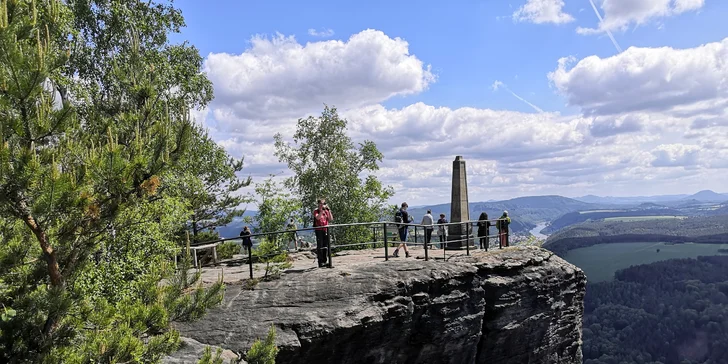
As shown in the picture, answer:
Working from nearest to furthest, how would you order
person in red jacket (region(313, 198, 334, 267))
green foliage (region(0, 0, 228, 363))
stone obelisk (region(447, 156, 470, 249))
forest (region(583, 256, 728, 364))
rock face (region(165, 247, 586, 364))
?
green foliage (region(0, 0, 228, 363))
rock face (region(165, 247, 586, 364))
person in red jacket (region(313, 198, 334, 267))
stone obelisk (region(447, 156, 470, 249))
forest (region(583, 256, 728, 364))

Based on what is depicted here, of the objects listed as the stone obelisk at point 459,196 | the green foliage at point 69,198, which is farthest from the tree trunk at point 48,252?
the stone obelisk at point 459,196

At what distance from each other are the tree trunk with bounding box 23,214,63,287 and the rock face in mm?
3386

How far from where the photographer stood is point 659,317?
125438 mm

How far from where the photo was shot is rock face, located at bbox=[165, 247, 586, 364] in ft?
37.0

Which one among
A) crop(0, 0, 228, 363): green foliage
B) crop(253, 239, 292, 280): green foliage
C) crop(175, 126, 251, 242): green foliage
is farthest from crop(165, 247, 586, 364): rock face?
crop(175, 126, 251, 242): green foliage

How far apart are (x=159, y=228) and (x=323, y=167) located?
2056 cm

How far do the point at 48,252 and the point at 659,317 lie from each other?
14828 cm

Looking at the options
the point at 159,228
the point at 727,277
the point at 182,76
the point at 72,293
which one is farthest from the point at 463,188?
the point at 727,277

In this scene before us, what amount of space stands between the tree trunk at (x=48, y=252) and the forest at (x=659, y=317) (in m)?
109

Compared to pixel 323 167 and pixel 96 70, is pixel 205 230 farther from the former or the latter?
pixel 96 70

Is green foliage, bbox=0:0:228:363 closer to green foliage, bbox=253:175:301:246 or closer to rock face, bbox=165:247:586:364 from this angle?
rock face, bbox=165:247:586:364

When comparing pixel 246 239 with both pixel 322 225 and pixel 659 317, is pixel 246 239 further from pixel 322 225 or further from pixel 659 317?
pixel 659 317

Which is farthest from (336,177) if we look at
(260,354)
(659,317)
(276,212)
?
(659,317)

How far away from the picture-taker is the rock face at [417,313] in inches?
444
